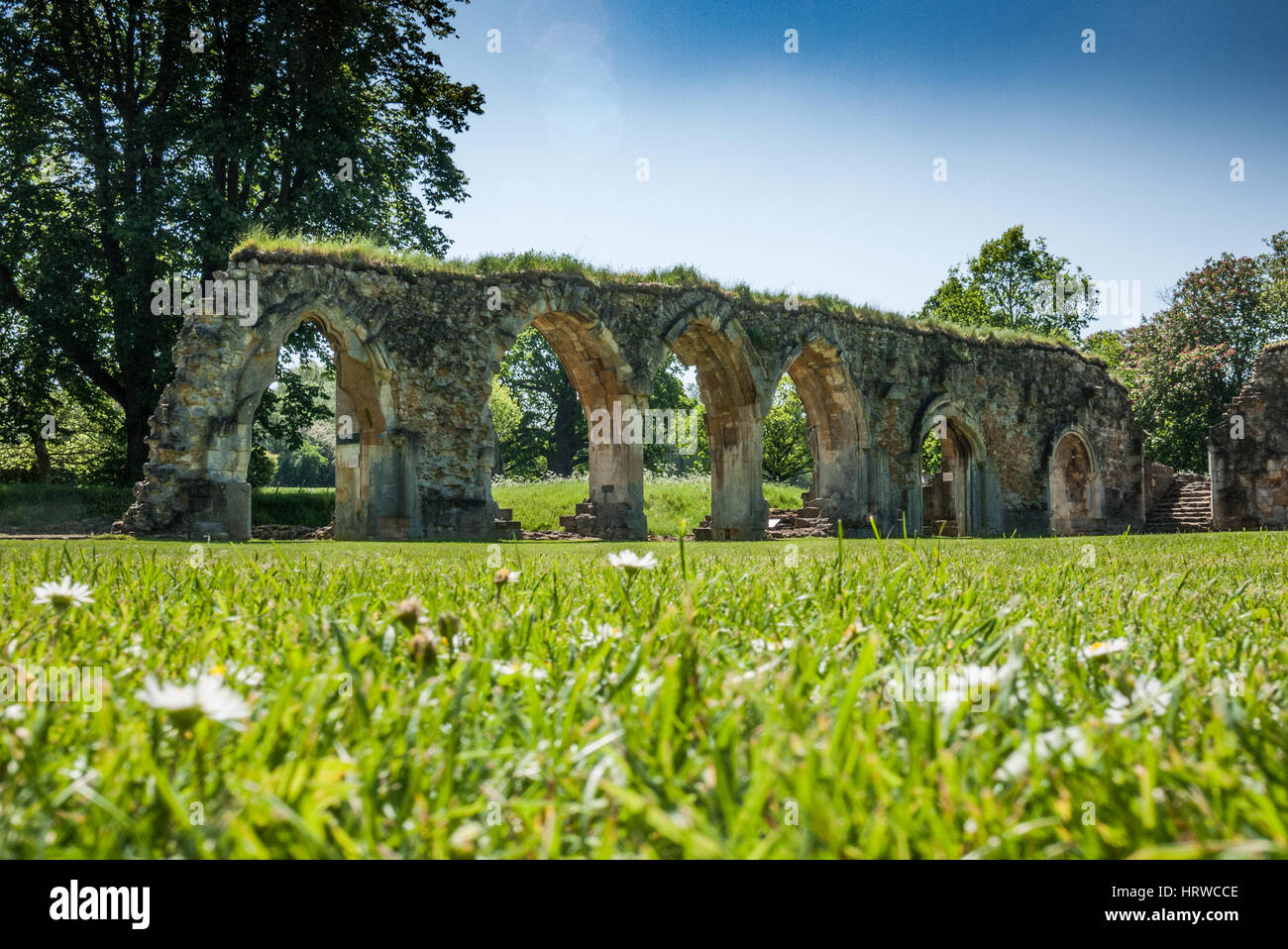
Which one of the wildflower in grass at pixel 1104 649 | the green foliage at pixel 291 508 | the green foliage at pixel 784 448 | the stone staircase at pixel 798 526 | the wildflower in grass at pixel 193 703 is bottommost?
the stone staircase at pixel 798 526

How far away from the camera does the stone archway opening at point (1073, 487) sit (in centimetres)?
2462

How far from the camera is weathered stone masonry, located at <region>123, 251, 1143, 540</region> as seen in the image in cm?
1322

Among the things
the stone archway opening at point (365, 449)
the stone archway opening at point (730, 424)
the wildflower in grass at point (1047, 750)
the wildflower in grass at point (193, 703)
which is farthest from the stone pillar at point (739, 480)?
the wildflower in grass at point (193, 703)

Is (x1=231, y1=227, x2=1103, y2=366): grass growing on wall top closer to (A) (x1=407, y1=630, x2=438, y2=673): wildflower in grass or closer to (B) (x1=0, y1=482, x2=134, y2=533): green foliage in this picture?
(B) (x1=0, y1=482, x2=134, y2=533): green foliage

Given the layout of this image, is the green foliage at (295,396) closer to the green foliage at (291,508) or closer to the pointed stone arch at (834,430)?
the green foliage at (291,508)

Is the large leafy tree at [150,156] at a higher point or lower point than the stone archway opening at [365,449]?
higher

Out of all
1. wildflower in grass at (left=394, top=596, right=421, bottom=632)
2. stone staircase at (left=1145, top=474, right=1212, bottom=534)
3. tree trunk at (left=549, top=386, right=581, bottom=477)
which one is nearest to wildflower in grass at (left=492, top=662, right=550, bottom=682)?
wildflower in grass at (left=394, top=596, right=421, bottom=632)

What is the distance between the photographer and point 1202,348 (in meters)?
34.8

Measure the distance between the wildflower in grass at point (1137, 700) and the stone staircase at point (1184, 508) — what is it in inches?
1117

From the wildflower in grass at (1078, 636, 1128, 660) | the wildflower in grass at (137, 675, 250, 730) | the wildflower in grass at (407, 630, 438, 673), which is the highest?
the wildflower in grass at (137, 675, 250, 730)

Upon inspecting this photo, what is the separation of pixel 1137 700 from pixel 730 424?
1752 cm

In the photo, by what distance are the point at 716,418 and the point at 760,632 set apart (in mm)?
17110

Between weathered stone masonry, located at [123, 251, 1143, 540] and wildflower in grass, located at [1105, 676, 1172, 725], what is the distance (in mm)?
10259
